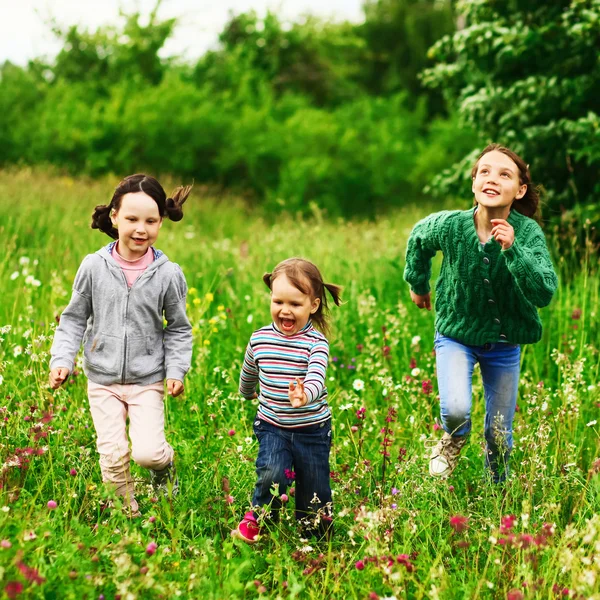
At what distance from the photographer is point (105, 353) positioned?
3.38m

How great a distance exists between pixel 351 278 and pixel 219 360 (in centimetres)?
171

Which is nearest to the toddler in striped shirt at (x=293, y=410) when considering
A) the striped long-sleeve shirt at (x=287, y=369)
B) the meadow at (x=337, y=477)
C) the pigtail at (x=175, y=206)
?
the striped long-sleeve shirt at (x=287, y=369)

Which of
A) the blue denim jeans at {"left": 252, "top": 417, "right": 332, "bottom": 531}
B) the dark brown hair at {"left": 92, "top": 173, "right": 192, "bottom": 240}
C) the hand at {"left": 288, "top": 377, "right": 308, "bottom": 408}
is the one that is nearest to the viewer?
the hand at {"left": 288, "top": 377, "right": 308, "bottom": 408}

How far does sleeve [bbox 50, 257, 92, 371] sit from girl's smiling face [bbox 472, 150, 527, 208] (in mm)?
1863

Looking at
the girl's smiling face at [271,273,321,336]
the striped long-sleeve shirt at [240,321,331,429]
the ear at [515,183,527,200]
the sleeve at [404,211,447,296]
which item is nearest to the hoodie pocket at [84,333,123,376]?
the striped long-sleeve shirt at [240,321,331,429]

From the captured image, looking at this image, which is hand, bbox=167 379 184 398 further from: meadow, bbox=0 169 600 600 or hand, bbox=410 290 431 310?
hand, bbox=410 290 431 310

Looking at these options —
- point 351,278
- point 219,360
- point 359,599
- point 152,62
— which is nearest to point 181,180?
point 152,62

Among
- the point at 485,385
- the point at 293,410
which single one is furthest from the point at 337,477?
the point at 485,385

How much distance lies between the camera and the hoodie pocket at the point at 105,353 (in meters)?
3.36

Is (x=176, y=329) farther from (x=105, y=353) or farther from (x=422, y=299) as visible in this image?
(x=422, y=299)

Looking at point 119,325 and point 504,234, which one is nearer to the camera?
point 504,234

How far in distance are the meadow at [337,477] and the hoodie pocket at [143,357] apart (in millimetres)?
487

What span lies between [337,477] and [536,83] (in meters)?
4.66

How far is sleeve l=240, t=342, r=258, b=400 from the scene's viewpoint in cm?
337
